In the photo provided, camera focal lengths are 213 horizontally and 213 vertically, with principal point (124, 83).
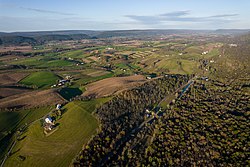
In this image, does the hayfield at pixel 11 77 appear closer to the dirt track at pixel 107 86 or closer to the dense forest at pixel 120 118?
the dirt track at pixel 107 86

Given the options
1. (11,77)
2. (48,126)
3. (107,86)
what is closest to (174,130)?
(48,126)

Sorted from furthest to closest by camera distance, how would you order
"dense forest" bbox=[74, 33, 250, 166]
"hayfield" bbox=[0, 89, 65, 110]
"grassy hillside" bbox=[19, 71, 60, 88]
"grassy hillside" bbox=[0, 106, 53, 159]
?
"grassy hillside" bbox=[19, 71, 60, 88]
"hayfield" bbox=[0, 89, 65, 110]
"grassy hillside" bbox=[0, 106, 53, 159]
"dense forest" bbox=[74, 33, 250, 166]

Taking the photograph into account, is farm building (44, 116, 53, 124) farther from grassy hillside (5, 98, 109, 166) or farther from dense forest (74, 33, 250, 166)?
dense forest (74, 33, 250, 166)

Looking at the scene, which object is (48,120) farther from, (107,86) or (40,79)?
(40,79)

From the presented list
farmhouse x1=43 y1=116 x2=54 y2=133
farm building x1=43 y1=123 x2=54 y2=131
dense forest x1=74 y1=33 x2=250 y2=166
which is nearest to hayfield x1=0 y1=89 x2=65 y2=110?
farmhouse x1=43 y1=116 x2=54 y2=133

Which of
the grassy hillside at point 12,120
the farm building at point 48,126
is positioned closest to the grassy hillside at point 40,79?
the grassy hillside at point 12,120

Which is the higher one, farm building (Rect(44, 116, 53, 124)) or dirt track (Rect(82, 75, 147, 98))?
dirt track (Rect(82, 75, 147, 98))
